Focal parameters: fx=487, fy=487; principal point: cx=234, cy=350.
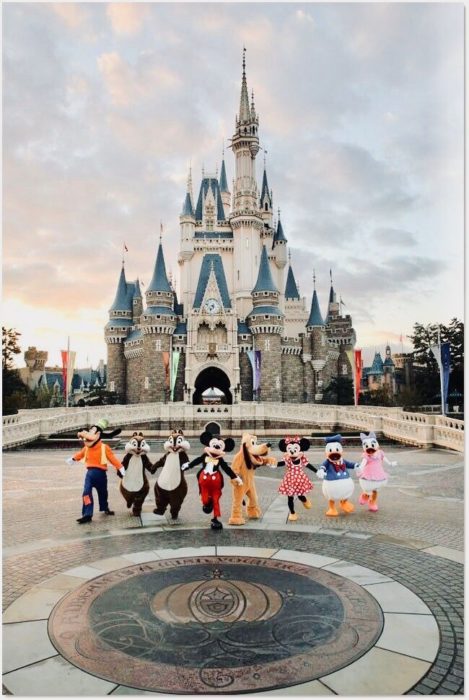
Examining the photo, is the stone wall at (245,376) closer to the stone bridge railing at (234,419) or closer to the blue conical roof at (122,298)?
the stone bridge railing at (234,419)

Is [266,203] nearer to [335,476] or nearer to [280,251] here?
[280,251]

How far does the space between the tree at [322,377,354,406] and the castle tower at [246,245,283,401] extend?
717 centimetres

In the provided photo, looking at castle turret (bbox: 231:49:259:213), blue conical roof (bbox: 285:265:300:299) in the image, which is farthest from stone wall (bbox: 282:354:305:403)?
castle turret (bbox: 231:49:259:213)

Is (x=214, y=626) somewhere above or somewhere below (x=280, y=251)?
below

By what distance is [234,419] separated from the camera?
1277 inches

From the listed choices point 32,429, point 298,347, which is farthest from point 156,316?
point 32,429

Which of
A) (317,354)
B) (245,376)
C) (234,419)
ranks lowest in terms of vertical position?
(234,419)

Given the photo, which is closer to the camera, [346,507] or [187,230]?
[346,507]

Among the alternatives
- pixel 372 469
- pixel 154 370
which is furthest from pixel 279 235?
pixel 372 469

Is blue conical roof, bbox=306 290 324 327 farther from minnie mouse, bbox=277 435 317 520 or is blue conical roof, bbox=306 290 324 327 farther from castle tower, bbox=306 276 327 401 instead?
minnie mouse, bbox=277 435 317 520

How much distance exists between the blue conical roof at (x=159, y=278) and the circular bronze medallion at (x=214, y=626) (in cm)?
4374

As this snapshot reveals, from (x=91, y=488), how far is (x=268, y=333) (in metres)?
39.4

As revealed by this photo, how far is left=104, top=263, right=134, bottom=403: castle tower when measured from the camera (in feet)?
165

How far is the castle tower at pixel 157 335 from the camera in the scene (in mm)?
44750
